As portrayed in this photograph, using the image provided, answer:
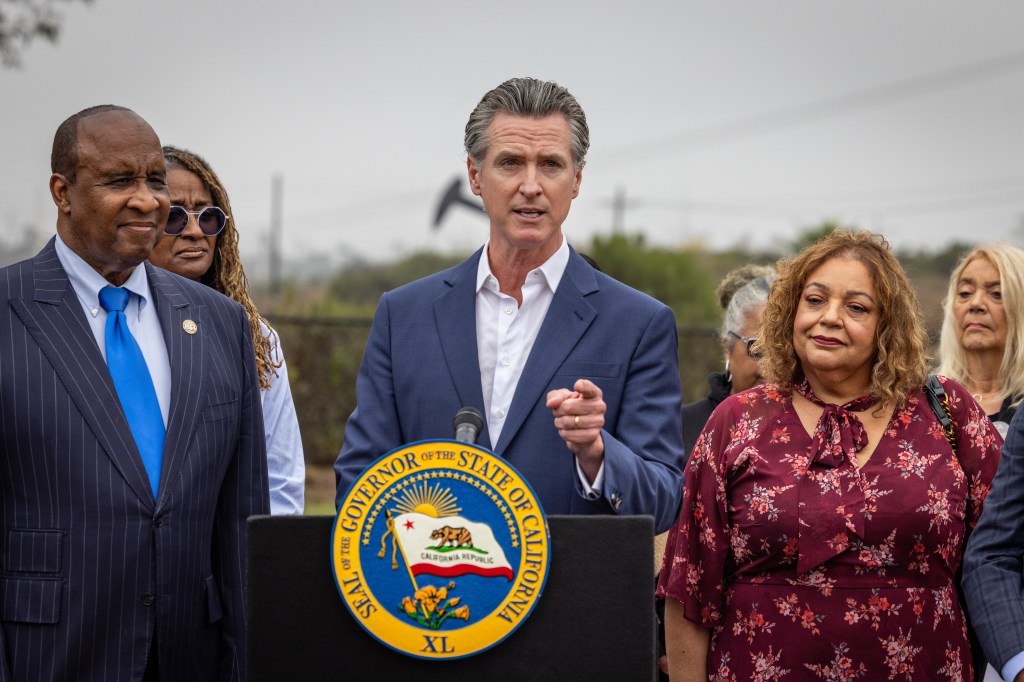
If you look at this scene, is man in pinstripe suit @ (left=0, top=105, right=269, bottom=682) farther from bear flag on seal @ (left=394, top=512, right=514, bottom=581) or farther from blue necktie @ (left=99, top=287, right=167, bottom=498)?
bear flag on seal @ (left=394, top=512, right=514, bottom=581)

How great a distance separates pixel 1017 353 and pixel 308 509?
8053 millimetres

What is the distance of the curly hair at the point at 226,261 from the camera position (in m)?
4.23

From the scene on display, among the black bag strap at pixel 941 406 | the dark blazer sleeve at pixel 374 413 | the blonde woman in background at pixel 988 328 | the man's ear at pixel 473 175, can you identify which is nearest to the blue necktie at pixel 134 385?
the dark blazer sleeve at pixel 374 413

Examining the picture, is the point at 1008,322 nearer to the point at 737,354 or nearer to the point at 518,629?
the point at 737,354

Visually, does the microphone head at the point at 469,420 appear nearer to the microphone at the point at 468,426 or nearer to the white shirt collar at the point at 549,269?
the microphone at the point at 468,426

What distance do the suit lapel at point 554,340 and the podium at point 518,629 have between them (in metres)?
0.61

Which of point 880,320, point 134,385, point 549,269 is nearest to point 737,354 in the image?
point 880,320

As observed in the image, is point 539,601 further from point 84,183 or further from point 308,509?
point 308,509

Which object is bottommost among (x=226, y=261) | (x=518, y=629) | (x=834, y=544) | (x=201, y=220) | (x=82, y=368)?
(x=518, y=629)

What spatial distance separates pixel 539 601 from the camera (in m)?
2.34

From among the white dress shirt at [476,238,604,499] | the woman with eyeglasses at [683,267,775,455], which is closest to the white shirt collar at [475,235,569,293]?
the white dress shirt at [476,238,604,499]

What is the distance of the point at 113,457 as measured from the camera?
2.83 m

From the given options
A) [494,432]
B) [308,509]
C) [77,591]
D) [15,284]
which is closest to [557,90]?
[494,432]

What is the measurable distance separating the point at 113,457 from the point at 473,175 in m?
1.15
